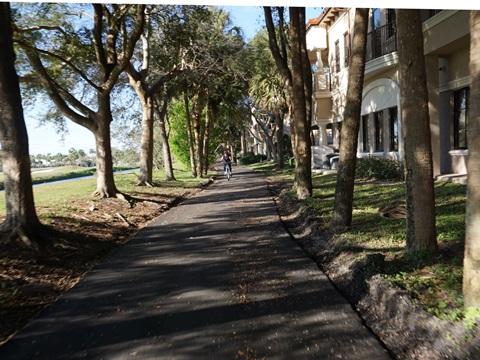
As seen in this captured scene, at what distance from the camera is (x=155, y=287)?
17.1 feet

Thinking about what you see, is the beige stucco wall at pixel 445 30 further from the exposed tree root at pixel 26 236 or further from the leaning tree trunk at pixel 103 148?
the exposed tree root at pixel 26 236

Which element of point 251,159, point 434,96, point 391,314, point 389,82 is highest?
point 389,82

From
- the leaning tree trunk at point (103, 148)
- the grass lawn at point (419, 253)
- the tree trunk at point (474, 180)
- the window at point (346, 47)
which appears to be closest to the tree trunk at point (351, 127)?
the grass lawn at point (419, 253)

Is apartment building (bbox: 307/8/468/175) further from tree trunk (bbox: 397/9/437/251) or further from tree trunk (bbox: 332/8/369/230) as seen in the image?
tree trunk (bbox: 397/9/437/251)

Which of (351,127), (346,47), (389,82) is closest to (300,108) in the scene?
(351,127)

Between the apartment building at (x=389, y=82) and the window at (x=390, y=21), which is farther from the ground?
the window at (x=390, y=21)

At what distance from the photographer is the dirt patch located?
310 cm

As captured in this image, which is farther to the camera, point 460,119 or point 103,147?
point 460,119

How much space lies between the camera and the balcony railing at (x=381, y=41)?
51.7 feet

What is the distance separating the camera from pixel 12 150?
6.95 metres

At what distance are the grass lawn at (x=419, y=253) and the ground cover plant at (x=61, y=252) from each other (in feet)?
13.7

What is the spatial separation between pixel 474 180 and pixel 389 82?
1434cm

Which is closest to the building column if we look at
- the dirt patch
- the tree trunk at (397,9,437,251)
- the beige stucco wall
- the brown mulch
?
the beige stucco wall

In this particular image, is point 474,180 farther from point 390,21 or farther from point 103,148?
point 390,21
